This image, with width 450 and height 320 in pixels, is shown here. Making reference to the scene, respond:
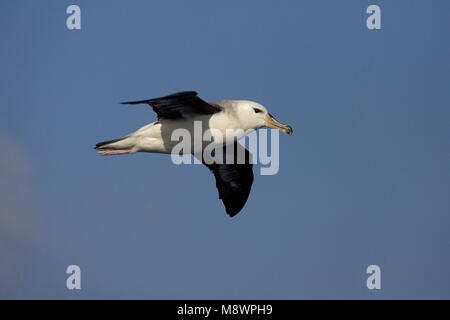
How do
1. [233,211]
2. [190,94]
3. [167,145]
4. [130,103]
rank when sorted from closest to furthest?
[130,103]
[190,94]
[167,145]
[233,211]

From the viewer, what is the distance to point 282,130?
16.7 meters

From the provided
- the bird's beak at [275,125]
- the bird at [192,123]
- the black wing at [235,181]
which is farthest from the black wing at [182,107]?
the black wing at [235,181]

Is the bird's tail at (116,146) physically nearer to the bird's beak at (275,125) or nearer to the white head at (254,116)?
the white head at (254,116)

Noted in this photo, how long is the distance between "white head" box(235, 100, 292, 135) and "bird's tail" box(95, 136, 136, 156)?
205 centimetres

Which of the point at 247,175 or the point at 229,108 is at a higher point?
the point at 229,108

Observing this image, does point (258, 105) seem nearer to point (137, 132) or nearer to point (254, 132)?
point (254, 132)

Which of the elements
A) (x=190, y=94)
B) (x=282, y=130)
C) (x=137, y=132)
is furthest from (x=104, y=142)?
(x=282, y=130)

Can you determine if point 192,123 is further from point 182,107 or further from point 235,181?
point 235,181

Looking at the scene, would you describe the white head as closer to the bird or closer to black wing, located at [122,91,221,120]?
the bird

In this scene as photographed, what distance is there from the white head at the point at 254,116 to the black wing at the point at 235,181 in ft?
6.10

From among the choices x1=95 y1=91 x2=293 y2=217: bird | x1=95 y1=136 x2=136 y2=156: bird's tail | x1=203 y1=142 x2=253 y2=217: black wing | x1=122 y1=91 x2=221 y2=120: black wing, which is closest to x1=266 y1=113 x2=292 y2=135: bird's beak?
x1=95 y1=91 x2=293 y2=217: bird

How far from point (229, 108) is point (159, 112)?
1268 millimetres

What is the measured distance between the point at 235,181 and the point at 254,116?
2687 millimetres

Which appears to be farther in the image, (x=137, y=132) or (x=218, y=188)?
(x=218, y=188)
